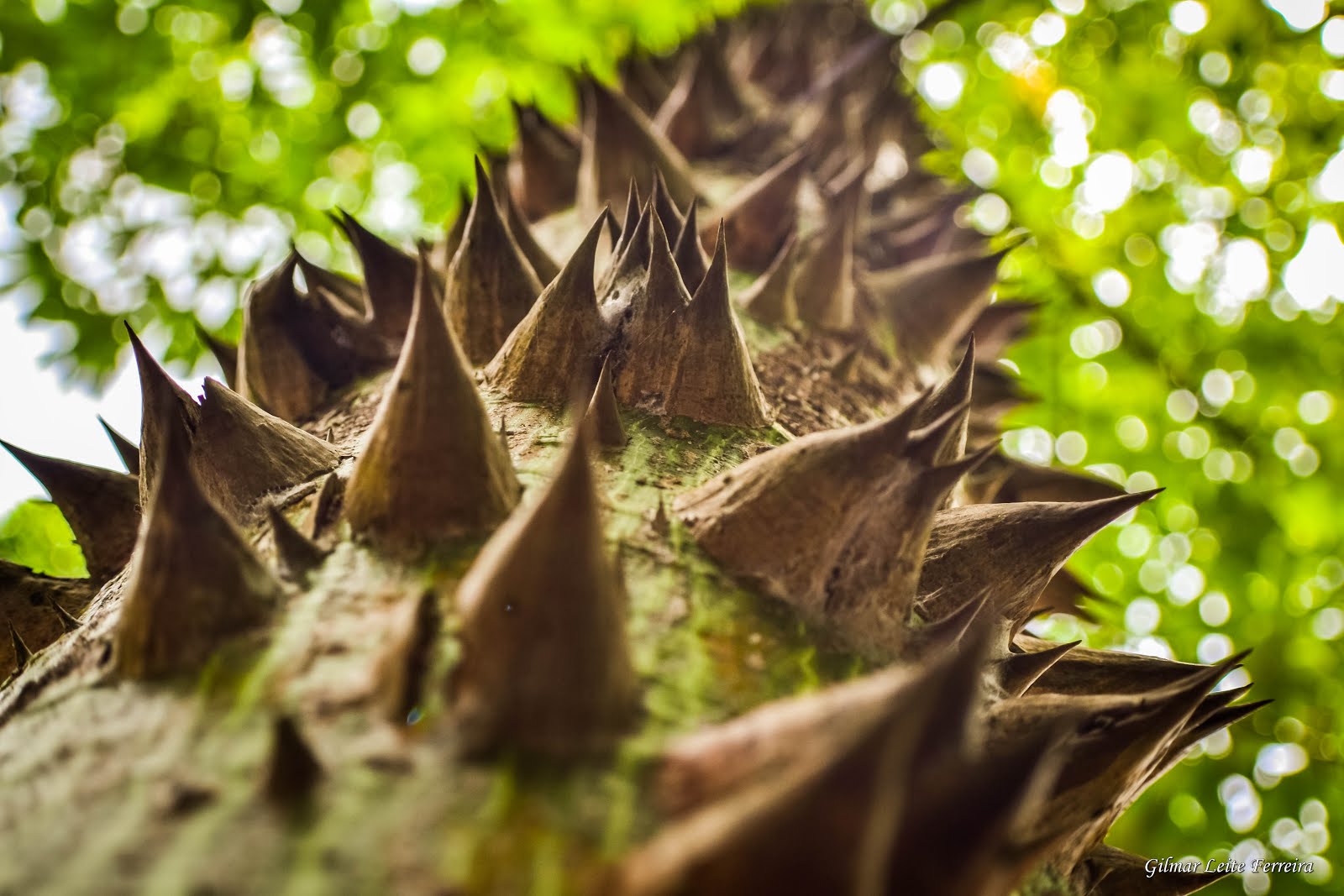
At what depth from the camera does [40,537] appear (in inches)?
121

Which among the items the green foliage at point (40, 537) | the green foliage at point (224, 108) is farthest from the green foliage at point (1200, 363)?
the green foliage at point (40, 537)

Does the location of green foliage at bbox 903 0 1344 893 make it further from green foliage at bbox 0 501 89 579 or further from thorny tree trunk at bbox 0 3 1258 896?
green foliage at bbox 0 501 89 579

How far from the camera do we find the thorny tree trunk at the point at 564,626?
688 mm

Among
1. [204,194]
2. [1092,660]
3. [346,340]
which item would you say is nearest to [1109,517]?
[1092,660]

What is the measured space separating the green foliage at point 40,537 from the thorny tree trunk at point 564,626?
1.60 meters

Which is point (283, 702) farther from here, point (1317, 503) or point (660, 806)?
point (1317, 503)

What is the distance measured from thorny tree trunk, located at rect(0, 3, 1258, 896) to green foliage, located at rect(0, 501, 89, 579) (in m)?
1.60

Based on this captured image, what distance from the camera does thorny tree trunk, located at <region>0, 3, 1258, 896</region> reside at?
0.69 m

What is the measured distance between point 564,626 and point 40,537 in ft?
10.3

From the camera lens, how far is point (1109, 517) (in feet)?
4.53

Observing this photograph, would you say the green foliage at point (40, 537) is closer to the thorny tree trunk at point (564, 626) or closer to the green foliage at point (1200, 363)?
the thorny tree trunk at point (564, 626)

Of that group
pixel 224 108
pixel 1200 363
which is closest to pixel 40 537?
pixel 224 108

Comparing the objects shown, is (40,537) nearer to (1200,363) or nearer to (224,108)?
(224,108)

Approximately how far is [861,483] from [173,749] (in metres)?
0.82
